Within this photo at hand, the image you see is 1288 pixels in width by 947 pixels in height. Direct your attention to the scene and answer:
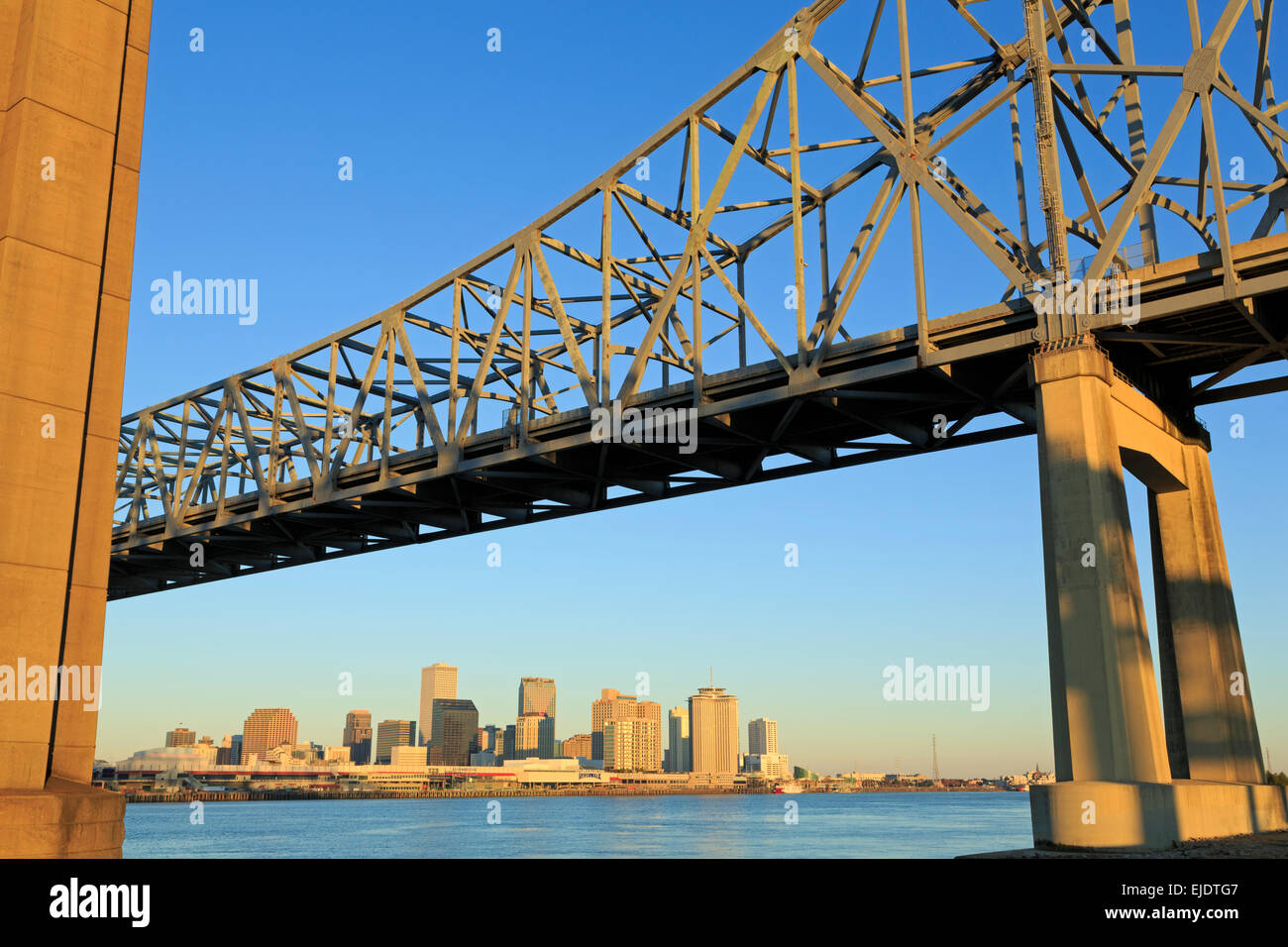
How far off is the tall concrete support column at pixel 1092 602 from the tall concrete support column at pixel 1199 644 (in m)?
6.65

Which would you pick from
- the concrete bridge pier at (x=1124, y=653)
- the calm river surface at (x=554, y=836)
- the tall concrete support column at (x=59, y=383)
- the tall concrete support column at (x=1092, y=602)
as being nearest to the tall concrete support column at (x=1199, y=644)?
the concrete bridge pier at (x=1124, y=653)

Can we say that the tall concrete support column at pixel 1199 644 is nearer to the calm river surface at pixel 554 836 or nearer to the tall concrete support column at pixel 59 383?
the tall concrete support column at pixel 59 383

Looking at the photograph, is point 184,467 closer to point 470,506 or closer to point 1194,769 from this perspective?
point 470,506

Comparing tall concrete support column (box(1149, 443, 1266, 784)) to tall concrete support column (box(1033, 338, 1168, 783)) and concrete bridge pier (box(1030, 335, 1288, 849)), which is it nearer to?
concrete bridge pier (box(1030, 335, 1288, 849))

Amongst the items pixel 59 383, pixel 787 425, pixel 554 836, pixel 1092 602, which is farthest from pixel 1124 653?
pixel 554 836

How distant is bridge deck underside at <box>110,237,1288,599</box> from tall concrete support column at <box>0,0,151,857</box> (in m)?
18.7

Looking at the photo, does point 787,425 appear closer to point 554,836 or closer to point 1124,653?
point 1124,653

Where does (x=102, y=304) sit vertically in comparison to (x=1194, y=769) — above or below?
above

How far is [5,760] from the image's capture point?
17.7 metres

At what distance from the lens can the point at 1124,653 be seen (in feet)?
78.2

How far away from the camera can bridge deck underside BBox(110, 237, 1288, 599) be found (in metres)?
27.5
